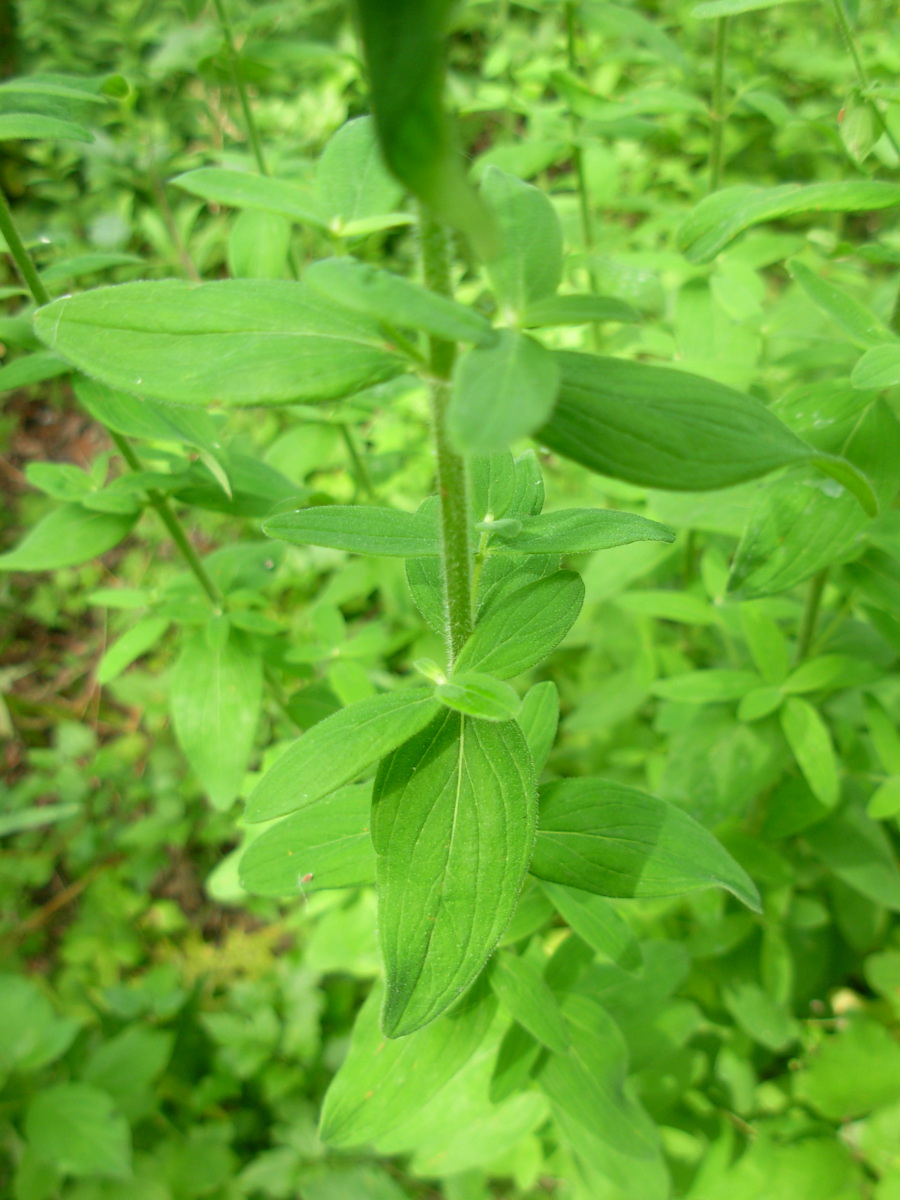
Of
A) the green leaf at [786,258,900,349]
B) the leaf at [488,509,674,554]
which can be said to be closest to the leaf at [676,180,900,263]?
the green leaf at [786,258,900,349]

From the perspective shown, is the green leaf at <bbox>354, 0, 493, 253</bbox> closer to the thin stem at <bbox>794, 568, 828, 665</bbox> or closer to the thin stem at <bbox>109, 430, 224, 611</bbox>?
the thin stem at <bbox>109, 430, 224, 611</bbox>

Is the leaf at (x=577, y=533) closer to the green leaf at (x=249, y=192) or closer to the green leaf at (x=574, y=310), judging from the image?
the green leaf at (x=574, y=310)

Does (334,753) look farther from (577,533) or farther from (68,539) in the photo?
(68,539)

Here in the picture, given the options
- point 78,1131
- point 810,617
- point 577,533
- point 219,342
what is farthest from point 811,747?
point 78,1131

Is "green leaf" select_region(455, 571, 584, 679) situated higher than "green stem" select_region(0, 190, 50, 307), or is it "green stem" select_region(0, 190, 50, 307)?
"green stem" select_region(0, 190, 50, 307)

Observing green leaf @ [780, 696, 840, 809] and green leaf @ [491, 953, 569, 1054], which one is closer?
green leaf @ [491, 953, 569, 1054]

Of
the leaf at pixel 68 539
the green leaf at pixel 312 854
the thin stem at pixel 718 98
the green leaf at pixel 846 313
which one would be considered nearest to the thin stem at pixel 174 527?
the leaf at pixel 68 539
